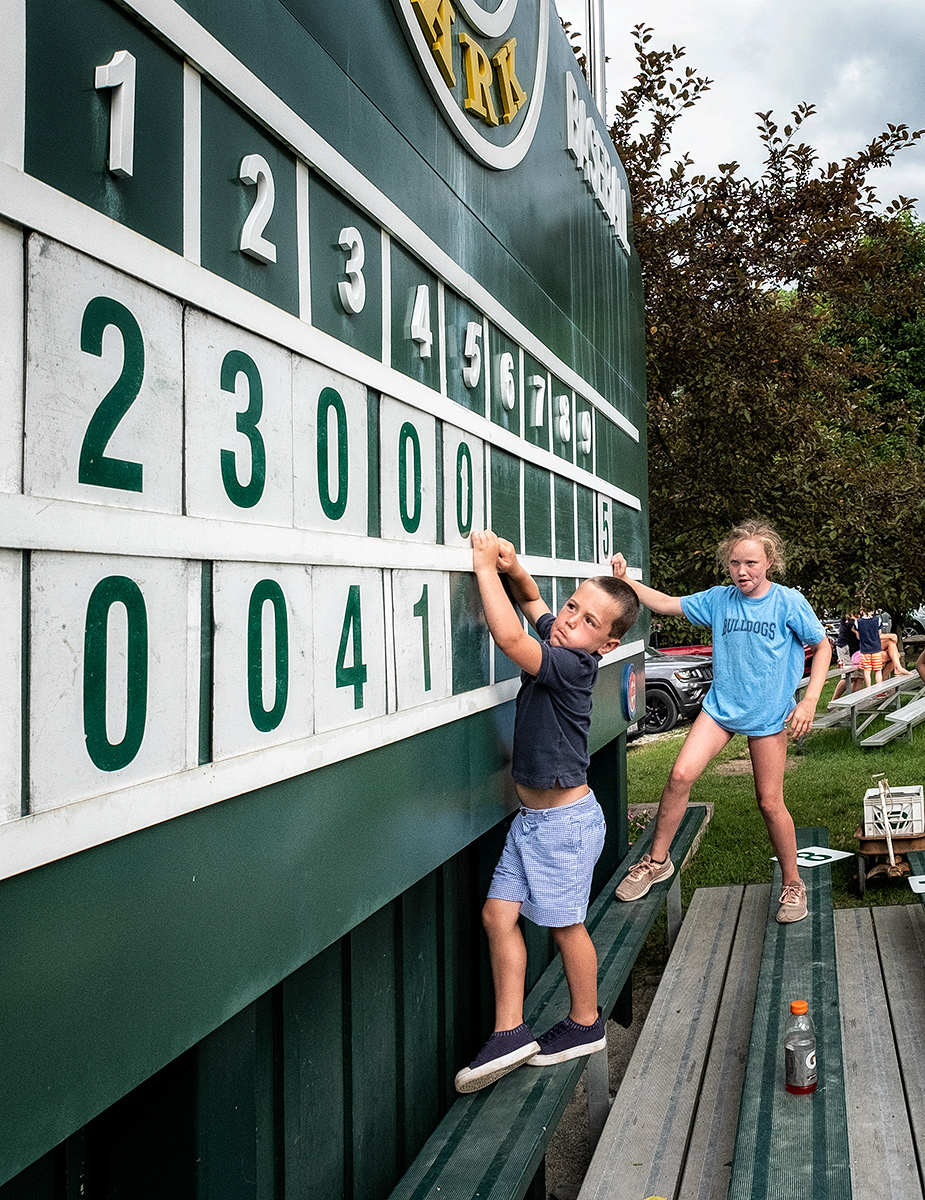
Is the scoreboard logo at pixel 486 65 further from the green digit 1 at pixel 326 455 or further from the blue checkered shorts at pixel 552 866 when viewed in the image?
the blue checkered shorts at pixel 552 866

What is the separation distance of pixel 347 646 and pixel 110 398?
2.47 ft

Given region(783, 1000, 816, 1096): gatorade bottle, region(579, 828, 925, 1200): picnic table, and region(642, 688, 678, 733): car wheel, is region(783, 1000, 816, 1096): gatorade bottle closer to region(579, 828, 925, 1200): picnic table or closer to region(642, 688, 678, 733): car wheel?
region(579, 828, 925, 1200): picnic table

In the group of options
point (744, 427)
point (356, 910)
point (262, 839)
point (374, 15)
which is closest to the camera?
point (262, 839)

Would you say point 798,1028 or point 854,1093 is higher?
point 798,1028

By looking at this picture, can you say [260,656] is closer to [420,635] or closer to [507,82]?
[420,635]

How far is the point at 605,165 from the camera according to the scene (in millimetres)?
4836

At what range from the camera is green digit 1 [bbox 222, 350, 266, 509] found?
1642 millimetres

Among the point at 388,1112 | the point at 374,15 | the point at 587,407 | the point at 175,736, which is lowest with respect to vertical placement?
the point at 388,1112

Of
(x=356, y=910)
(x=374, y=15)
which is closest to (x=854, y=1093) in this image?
(x=356, y=910)

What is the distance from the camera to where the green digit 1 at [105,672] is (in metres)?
1.34

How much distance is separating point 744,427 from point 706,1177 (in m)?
5.45

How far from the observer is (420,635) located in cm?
241

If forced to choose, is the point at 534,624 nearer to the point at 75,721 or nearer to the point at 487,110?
the point at 487,110

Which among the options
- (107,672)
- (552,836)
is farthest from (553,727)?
(107,672)
